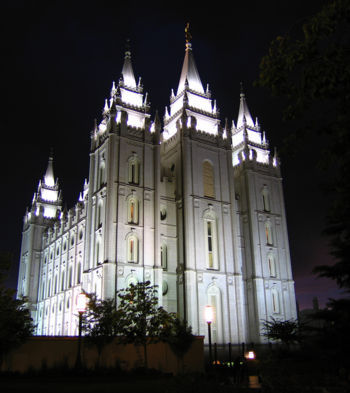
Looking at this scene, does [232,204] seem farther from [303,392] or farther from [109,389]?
[303,392]

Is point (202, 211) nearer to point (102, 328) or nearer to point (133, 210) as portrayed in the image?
point (133, 210)

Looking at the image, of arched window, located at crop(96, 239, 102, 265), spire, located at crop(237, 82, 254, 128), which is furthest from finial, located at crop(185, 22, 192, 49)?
arched window, located at crop(96, 239, 102, 265)

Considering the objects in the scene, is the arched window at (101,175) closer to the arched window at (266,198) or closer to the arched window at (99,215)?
the arched window at (99,215)

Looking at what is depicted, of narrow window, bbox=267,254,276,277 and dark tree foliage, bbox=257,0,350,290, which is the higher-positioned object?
narrow window, bbox=267,254,276,277

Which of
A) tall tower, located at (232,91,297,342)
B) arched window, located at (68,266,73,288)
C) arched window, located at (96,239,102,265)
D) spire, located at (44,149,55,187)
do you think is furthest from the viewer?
spire, located at (44,149,55,187)

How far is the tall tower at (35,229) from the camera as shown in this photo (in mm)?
71213

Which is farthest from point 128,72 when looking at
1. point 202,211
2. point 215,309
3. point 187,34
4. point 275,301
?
point 275,301

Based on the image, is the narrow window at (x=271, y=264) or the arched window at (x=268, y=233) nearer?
the narrow window at (x=271, y=264)

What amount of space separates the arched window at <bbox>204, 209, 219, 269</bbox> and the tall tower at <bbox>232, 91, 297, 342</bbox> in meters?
5.12

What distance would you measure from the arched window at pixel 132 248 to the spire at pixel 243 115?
25268mm

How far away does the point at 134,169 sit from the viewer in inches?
1772

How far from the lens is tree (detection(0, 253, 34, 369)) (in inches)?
913

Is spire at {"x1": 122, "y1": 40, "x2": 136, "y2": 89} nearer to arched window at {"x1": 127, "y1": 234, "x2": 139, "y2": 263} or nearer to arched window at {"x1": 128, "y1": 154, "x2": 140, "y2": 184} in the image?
arched window at {"x1": 128, "y1": 154, "x2": 140, "y2": 184}

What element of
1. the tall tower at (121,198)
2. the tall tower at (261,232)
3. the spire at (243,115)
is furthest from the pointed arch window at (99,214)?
the spire at (243,115)
